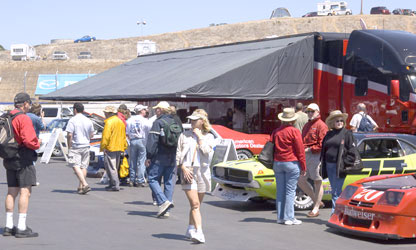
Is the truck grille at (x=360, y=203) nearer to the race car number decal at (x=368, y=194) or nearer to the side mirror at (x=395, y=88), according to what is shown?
the race car number decal at (x=368, y=194)

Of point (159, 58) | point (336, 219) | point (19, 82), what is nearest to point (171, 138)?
point (336, 219)

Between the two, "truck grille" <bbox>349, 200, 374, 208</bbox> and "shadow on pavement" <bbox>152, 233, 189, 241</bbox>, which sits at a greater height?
"truck grille" <bbox>349, 200, 374, 208</bbox>

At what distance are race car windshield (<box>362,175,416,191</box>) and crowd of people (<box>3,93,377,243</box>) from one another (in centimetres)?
74

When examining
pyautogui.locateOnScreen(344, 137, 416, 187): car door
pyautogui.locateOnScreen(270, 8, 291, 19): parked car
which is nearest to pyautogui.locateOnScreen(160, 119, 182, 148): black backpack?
pyautogui.locateOnScreen(344, 137, 416, 187): car door

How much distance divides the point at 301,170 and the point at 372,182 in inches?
43.2

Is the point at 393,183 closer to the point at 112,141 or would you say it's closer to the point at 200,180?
the point at 200,180

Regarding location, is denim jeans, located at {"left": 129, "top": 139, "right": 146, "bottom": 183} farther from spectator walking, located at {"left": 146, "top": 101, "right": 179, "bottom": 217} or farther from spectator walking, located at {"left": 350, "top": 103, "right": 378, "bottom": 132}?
spectator walking, located at {"left": 350, "top": 103, "right": 378, "bottom": 132}

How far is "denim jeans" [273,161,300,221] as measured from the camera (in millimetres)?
9977

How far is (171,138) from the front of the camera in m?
10.4

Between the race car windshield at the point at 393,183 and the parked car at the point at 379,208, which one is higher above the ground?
the race car windshield at the point at 393,183

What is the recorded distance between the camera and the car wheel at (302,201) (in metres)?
11.4

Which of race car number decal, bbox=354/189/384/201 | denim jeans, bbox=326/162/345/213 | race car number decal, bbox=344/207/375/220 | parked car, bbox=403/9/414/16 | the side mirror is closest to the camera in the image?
race car number decal, bbox=344/207/375/220

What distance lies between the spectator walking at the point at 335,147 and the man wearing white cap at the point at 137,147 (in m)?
5.54

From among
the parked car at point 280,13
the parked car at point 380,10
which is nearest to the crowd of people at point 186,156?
the parked car at point 380,10
